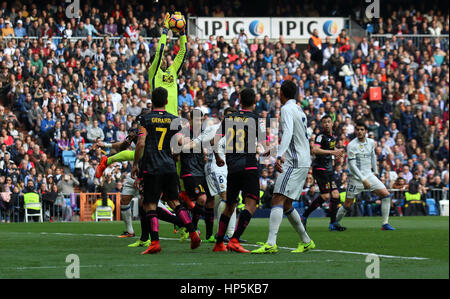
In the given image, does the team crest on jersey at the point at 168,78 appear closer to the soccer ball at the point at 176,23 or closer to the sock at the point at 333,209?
the soccer ball at the point at 176,23

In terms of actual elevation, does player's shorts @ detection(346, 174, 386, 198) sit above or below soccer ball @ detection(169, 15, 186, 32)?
below

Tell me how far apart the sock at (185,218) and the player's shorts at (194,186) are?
8.40 ft

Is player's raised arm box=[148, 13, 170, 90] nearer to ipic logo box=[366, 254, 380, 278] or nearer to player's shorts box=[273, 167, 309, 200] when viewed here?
player's shorts box=[273, 167, 309, 200]

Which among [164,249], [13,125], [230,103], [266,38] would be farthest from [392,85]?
[164,249]

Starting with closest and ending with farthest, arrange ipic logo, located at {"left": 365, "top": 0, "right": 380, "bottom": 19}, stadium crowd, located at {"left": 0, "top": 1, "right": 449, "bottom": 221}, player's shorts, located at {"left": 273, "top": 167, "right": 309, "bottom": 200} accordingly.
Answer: player's shorts, located at {"left": 273, "top": 167, "right": 309, "bottom": 200}, stadium crowd, located at {"left": 0, "top": 1, "right": 449, "bottom": 221}, ipic logo, located at {"left": 365, "top": 0, "right": 380, "bottom": 19}

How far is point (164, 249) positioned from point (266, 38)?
2332cm

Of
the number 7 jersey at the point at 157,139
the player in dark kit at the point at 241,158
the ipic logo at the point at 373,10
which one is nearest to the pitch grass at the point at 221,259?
the player in dark kit at the point at 241,158

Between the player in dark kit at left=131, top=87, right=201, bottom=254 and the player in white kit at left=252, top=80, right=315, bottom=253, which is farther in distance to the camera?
the player in dark kit at left=131, top=87, right=201, bottom=254

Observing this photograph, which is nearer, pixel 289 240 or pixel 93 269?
pixel 93 269

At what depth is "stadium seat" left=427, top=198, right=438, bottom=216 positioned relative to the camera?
29750 millimetres

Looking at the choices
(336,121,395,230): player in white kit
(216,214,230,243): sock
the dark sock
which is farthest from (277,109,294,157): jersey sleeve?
(336,121,395,230): player in white kit

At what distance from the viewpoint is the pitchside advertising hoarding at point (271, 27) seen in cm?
3634

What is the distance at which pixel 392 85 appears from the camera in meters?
35.0
